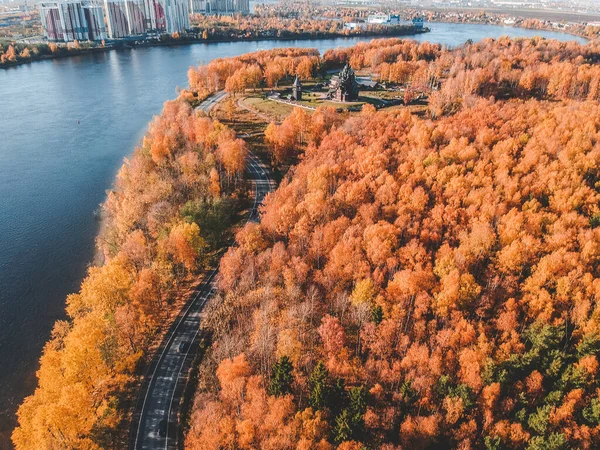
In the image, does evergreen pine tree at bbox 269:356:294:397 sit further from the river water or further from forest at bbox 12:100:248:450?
the river water

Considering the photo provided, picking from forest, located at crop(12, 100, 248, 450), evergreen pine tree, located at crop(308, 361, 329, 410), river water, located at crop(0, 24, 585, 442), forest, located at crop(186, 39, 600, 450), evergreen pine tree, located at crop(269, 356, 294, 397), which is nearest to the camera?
forest, located at crop(186, 39, 600, 450)

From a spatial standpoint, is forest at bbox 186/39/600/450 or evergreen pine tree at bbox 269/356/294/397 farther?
evergreen pine tree at bbox 269/356/294/397

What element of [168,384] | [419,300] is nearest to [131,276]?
[168,384]

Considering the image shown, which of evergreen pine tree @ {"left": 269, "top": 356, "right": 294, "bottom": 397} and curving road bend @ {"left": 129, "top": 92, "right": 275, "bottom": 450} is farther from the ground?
evergreen pine tree @ {"left": 269, "top": 356, "right": 294, "bottom": 397}

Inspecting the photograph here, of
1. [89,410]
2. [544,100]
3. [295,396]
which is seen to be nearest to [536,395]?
[295,396]

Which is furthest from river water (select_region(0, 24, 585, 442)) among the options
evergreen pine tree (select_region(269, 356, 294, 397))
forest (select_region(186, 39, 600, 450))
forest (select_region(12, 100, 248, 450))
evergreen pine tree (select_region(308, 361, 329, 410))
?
evergreen pine tree (select_region(308, 361, 329, 410))

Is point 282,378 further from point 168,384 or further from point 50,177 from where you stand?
point 50,177
